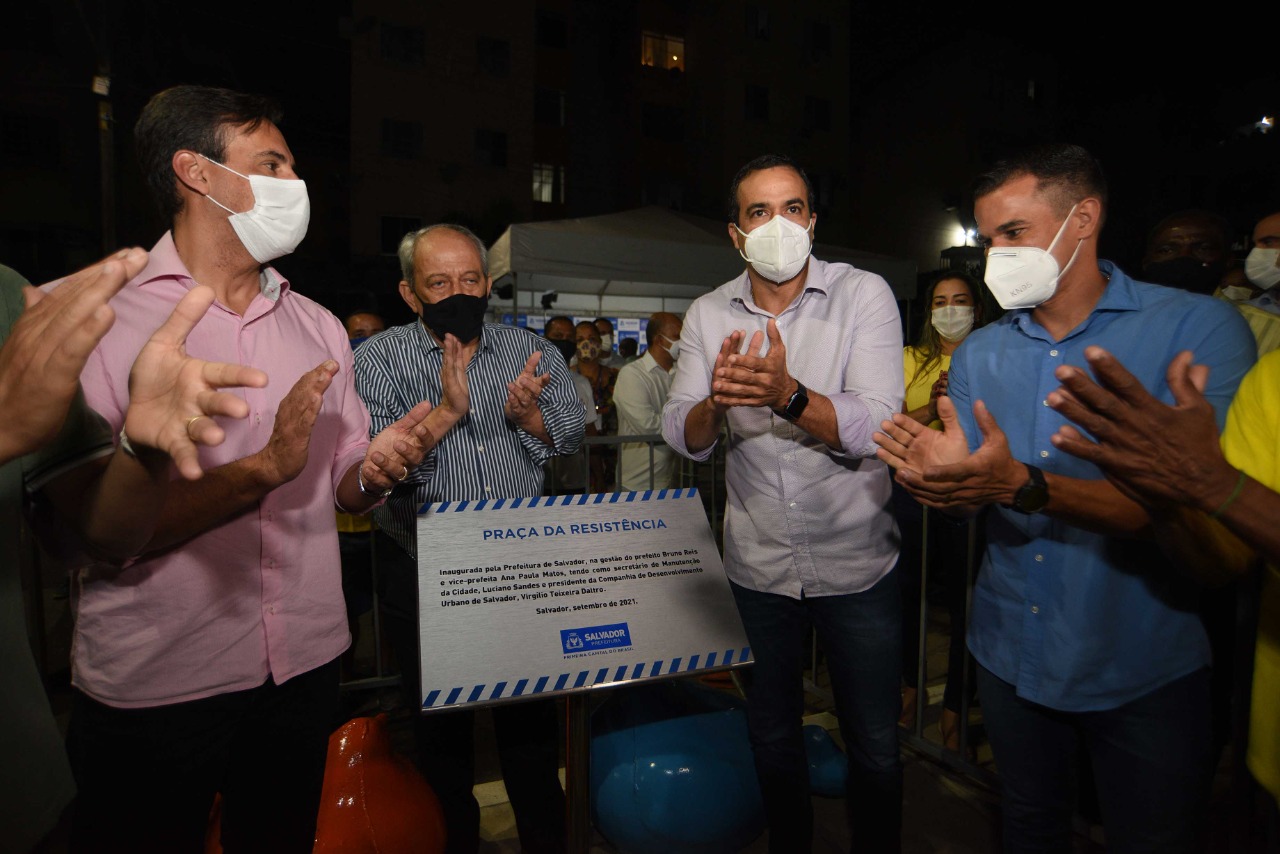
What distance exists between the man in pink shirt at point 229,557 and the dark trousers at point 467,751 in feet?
1.71

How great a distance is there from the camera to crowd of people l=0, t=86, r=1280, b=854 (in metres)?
1.29

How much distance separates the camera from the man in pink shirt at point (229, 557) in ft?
5.40

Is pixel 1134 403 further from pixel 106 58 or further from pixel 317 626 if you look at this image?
pixel 106 58

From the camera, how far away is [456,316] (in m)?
2.58

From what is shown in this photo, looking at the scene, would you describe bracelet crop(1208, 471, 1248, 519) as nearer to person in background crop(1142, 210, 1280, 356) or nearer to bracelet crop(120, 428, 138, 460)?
bracelet crop(120, 428, 138, 460)

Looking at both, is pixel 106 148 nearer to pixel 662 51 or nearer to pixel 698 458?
pixel 698 458

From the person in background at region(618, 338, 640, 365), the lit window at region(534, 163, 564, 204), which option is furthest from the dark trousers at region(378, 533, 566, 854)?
the lit window at region(534, 163, 564, 204)

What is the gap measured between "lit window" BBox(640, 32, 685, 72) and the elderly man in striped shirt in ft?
94.7

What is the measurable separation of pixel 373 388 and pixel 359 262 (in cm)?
2337

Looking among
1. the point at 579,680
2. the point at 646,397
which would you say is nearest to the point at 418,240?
the point at 579,680

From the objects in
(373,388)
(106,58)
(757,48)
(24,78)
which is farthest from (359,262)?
(373,388)

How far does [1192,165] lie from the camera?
1025 inches

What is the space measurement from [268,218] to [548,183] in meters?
28.0

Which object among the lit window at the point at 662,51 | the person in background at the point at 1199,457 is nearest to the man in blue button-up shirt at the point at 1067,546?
the person in background at the point at 1199,457
